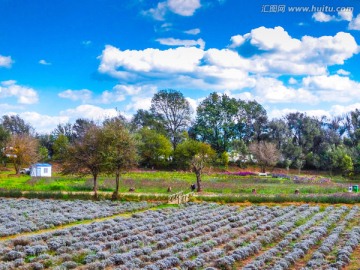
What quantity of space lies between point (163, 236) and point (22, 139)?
57.0 metres

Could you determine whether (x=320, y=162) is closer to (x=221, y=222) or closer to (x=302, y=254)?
(x=221, y=222)

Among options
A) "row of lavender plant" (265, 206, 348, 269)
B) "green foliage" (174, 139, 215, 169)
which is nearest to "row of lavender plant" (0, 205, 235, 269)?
"row of lavender plant" (265, 206, 348, 269)

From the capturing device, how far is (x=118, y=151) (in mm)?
41000

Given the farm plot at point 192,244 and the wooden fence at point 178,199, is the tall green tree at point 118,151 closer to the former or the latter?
the wooden fence at point 178,199

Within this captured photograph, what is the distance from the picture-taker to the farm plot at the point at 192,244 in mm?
16266

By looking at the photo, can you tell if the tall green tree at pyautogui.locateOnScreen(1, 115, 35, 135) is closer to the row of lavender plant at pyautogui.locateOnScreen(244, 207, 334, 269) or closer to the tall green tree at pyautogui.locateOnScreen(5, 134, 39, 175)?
the tall green tree at pyautogui.locateOnScreen(5, 134, 39, 175)

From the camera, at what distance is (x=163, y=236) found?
2128 cm

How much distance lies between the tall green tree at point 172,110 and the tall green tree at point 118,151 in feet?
189

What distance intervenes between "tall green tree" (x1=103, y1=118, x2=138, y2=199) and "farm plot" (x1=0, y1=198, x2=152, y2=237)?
4.76 metres

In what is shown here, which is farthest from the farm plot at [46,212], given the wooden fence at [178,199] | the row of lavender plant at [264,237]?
the row of lavender plant at [264,237]

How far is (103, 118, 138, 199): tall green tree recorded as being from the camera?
4047 centimetres

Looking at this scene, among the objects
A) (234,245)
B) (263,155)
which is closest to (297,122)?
(263,155)

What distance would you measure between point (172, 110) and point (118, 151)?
196ft

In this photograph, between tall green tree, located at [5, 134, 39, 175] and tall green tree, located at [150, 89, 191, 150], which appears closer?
tall green tree, located at [5, 134, 39, 175]
